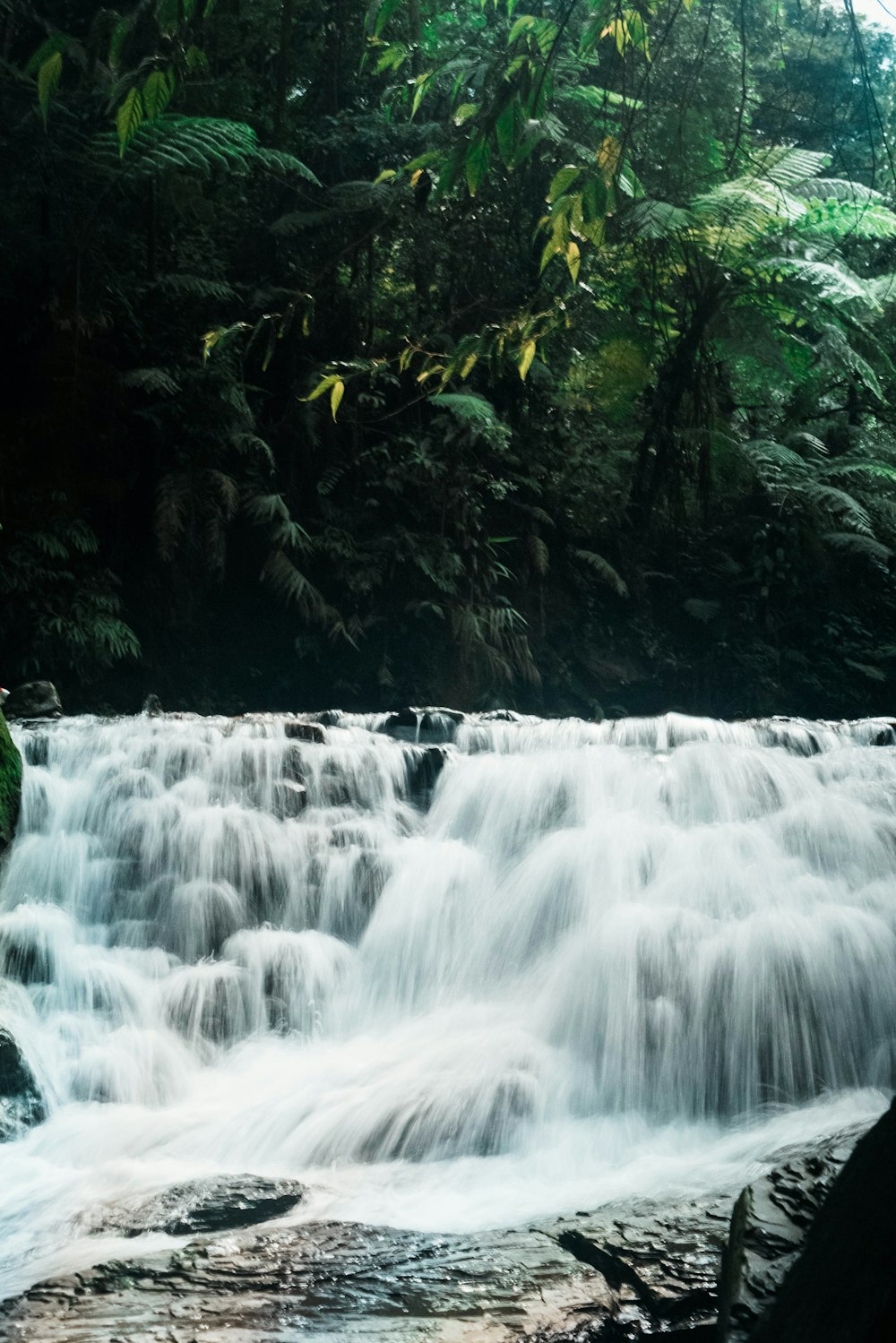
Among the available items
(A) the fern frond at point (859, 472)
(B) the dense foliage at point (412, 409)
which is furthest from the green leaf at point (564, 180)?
(A) the fern frond at point (859, 472)

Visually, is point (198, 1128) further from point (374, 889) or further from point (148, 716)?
point (148, 716)

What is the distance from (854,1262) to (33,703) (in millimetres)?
7407

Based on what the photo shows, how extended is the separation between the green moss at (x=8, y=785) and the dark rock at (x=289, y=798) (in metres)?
1.46

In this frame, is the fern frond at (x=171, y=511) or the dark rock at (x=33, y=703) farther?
the fern frond at (x=171, y=511)

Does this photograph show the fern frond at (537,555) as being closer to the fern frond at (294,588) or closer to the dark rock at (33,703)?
the fern frond at (294,588)

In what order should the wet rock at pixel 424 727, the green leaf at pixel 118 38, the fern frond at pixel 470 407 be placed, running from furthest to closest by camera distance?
the fern frond at pixel 470 407, the wet rock at pixel 424 727, the green leaf at pixel 118 38

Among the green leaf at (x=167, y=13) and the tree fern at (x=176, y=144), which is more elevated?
the tree fern at (x=176, y=144)

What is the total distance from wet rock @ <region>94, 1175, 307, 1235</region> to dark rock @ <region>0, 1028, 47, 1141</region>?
0.89 metres

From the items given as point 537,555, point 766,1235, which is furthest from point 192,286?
point 766,1235

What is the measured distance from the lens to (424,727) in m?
7.77

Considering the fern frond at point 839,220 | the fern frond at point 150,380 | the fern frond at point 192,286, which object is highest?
Result: the fern frond at point 839,220

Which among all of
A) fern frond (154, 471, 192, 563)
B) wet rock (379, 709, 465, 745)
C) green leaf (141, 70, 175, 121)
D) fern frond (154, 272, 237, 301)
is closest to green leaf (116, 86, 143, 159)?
green leaf (141, 70, 175, 121)

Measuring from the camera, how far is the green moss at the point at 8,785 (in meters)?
5.96

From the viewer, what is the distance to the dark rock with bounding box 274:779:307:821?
6375 millimetres
